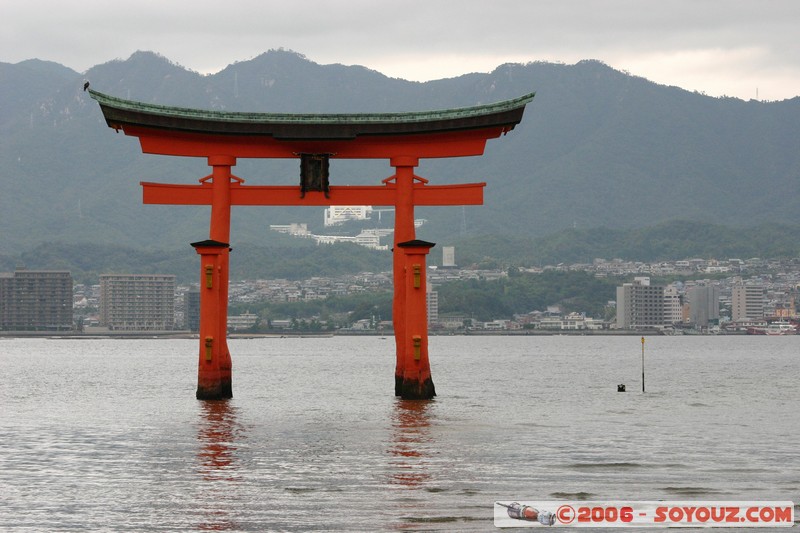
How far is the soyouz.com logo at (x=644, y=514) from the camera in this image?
2116cm

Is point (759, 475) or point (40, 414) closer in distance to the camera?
point (759, 475)

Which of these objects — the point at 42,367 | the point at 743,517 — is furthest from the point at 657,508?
the point at 42,367

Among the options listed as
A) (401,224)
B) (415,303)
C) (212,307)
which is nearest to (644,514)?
(415,303)

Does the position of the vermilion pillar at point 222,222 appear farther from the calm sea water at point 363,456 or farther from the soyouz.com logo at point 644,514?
the soyouz.com logo at point 644,514

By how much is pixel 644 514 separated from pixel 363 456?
1012 cm

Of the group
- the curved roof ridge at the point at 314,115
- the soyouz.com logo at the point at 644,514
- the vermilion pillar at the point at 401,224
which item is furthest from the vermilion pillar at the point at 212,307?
A: the soyouz.com logo at the point at 644,514

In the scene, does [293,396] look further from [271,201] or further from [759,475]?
[759,475]

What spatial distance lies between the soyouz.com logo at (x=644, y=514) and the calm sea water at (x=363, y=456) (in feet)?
1.68

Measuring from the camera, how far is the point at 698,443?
34.2 metres

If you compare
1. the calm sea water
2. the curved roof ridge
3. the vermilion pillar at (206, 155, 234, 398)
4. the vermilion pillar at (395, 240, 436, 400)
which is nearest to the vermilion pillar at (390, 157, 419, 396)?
the vermilion pillar at (395, 240, 436, 400)

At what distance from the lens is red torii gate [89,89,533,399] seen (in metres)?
41.7

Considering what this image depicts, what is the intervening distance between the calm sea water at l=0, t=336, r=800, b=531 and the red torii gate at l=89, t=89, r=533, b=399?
2398 mm

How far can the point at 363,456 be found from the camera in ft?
100

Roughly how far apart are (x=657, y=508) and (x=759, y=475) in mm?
5641
